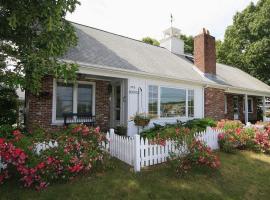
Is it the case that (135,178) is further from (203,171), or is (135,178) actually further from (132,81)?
(132,81)

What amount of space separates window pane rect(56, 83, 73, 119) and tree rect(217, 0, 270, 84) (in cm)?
2532

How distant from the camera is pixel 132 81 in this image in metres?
10.8

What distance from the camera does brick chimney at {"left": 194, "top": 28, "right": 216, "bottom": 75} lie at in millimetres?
15422

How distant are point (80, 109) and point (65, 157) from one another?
5067 millimetres

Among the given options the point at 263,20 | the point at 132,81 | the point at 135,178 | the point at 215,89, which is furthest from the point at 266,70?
the point at 135,178

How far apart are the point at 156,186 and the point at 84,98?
625 centimetres

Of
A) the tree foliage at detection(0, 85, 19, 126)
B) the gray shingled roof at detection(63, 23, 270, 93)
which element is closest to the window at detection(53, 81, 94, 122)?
the gray shingled roof at detection(63, 23, 270, 93)

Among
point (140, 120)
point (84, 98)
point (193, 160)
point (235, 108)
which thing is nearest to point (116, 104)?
point (84, 98)

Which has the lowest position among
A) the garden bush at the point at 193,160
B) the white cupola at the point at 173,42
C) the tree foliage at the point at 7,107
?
the garden bush at the point at 193,160

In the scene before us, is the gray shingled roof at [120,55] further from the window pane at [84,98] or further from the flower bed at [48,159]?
the flower bed at [48,159]

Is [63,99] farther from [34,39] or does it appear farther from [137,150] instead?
[137,150]

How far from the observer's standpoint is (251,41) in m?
29.2

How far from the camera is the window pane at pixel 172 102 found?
40.2ft

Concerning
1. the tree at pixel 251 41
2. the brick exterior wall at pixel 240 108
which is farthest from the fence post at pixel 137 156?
the tree at pixel 251 41
